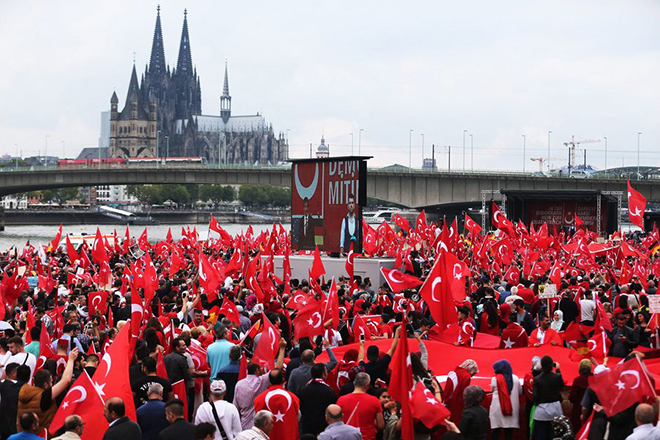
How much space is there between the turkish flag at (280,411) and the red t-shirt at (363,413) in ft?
1.66

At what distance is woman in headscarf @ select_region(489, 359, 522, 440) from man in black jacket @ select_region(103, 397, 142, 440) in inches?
148

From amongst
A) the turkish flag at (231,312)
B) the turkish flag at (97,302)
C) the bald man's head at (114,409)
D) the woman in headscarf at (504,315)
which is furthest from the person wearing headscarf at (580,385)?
the turkish flag at (97,302)

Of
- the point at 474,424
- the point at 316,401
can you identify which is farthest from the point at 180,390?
the point at 474,424

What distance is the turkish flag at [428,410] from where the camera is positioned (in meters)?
8.07

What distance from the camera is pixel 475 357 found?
38.0 ft

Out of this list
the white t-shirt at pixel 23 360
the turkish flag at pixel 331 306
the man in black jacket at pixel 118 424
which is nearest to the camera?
the man in black jacket at pixel 118 424

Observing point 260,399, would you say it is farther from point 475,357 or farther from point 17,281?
point 17,281

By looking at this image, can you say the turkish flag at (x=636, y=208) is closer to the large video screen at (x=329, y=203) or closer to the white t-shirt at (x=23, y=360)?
the large video screen at (x=329, y=203)

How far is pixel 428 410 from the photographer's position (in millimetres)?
8102

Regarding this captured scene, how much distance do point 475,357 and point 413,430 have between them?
3609 millimetres

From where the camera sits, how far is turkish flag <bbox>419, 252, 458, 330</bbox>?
12.4m

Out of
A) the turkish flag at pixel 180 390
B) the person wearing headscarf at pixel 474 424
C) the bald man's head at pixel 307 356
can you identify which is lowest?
the turkish flag at pixel 180 390

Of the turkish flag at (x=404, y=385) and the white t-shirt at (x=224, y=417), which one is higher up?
the turkish flag at (x=404, y=385)

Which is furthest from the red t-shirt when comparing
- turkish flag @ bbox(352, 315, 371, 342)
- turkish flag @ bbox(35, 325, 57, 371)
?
turkish flag @ bbox(352, 315, 371, 342)
